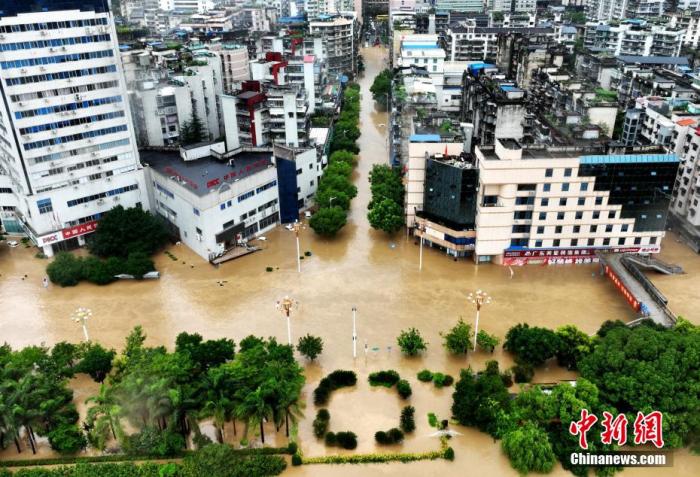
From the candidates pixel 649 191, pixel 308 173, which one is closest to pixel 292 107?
pixel 308 173

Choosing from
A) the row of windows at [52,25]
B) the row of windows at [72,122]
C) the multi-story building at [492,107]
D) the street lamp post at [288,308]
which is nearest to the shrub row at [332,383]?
the street lamp post at [288,308]

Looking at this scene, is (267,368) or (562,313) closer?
(267,368)

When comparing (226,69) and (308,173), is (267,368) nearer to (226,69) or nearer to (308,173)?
(308,173)

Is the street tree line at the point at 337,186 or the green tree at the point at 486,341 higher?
the street tree line at the point at 337,186

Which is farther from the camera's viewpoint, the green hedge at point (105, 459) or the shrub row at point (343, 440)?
the shrub row at point (343, 440)

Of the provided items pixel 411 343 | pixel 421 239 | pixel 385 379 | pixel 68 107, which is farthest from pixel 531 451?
pixel 68 107

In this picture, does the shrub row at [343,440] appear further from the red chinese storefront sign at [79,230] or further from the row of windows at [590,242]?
the red chinese storefront sign at [79,230]

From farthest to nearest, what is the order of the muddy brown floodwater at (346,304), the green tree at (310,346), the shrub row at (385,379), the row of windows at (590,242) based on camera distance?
the row of windows at (590,242) → the green tree at (310,346) → the muddy brown floodwater at (346,304) → the shrub row at (385,379)
